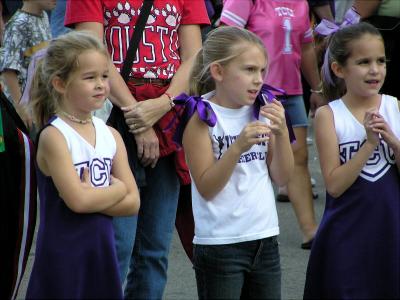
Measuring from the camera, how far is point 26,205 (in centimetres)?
409

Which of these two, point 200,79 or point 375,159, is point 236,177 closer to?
point 200,79

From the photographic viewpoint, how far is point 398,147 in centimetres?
396

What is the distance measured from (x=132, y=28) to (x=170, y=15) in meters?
0.21

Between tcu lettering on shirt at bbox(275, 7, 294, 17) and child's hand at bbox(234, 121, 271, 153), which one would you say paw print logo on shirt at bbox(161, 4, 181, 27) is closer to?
child's hand at bbox(234, 121, 271, 153)

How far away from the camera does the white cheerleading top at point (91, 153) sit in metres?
3.69

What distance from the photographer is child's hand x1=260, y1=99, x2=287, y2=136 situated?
3791 millimetres

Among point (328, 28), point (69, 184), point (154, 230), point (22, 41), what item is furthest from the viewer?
point (22, 41)

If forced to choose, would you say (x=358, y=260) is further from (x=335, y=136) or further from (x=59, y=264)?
(x=59, y=264)

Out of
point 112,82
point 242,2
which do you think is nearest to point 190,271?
point 242,2

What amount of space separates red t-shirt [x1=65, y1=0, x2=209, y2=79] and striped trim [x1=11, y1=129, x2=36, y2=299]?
563mm

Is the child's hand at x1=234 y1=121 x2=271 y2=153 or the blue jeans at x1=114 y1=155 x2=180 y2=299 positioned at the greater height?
the child's hand at x1=234 y1=121 x2=271 y2=153

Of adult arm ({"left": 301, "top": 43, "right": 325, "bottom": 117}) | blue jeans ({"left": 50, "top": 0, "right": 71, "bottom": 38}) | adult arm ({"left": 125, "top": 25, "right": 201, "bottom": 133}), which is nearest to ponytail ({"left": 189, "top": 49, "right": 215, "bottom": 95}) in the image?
adult arm ({"left": 125, "top": 25, "right": 201, "bottom": 133})

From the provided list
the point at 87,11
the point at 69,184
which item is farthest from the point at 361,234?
the point at 87,11

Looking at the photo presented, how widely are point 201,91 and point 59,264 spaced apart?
97 cm
